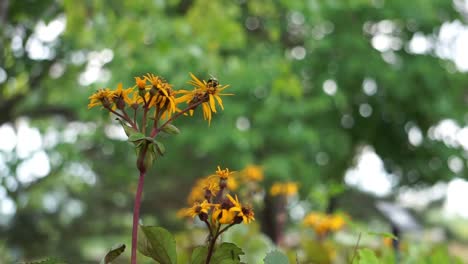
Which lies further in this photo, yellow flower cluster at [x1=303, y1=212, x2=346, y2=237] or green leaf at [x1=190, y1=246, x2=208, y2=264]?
yellow flower cluster at [x1=303, y1=212, x2=346, y2=237]

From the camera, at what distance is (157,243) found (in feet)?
2.35

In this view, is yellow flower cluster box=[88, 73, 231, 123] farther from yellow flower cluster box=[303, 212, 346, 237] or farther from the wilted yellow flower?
yellow flower cluster box=[303, 212, 346, 237]

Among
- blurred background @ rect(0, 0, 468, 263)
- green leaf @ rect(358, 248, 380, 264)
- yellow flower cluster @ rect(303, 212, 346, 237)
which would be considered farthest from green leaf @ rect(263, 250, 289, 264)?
blurred background @ rect(0, 0, 468, 263)

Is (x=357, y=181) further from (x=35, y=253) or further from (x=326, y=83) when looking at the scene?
(x=35, y=253)

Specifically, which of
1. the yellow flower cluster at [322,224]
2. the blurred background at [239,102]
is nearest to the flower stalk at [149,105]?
the yellow flower cluster at [322,224]

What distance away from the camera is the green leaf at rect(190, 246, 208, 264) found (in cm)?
71

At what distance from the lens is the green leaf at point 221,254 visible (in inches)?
27.3

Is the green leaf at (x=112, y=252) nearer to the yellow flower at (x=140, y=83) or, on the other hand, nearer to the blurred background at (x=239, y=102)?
the yellow flower at (x=140, y=83)

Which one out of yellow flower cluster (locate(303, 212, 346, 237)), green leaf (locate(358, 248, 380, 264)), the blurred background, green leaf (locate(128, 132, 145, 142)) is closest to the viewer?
green leaf (locate(128, 132, 145, 142))

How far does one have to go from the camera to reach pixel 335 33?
7668mm

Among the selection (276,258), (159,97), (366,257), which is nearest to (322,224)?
(366,257)

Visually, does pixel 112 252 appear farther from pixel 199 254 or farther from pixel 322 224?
pixel 322 224

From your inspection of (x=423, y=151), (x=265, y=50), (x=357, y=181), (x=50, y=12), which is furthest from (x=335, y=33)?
(x=50, y=12)

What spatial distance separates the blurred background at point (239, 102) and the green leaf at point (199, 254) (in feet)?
9.16
